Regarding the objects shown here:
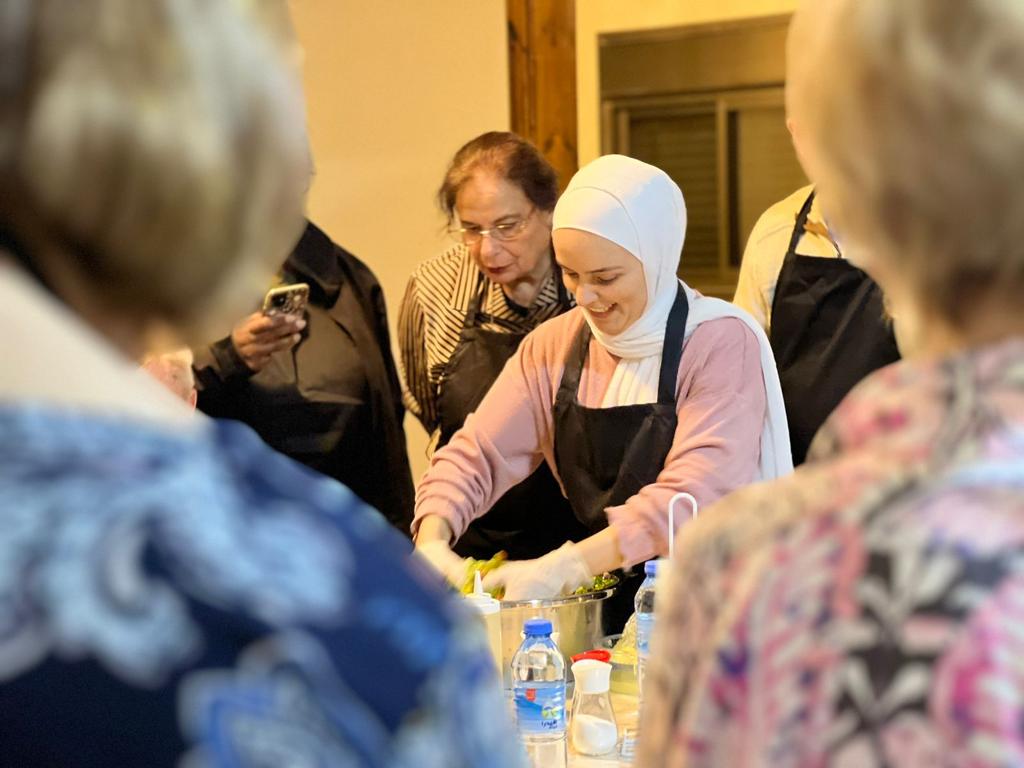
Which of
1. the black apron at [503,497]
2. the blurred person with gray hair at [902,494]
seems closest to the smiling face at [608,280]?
the black apron at [503,497]

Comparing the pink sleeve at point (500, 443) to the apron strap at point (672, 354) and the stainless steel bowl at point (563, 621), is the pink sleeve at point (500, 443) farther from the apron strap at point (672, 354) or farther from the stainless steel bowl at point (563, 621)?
the stainless steel bowl at point (563, 621)

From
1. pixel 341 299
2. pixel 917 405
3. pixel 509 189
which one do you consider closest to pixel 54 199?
pixel 917 405

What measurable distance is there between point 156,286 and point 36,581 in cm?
16

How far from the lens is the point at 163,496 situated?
1.97 feet

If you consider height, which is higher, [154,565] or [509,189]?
[509,189]

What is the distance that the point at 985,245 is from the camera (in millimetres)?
727

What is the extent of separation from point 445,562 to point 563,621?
0.25 metres

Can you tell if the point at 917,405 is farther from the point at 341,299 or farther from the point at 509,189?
the point at 341,299

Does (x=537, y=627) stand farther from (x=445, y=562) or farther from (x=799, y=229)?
(x=799, y=229)

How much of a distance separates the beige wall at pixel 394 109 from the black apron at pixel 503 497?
4.21 feet

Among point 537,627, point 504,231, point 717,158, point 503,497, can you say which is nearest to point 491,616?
point 537,627

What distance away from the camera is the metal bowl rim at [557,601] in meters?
1.95

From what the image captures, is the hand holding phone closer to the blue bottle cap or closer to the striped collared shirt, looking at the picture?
the striped collared shirt

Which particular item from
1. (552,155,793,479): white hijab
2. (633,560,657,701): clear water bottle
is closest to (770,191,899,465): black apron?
(552,155,793,479): white hijab
